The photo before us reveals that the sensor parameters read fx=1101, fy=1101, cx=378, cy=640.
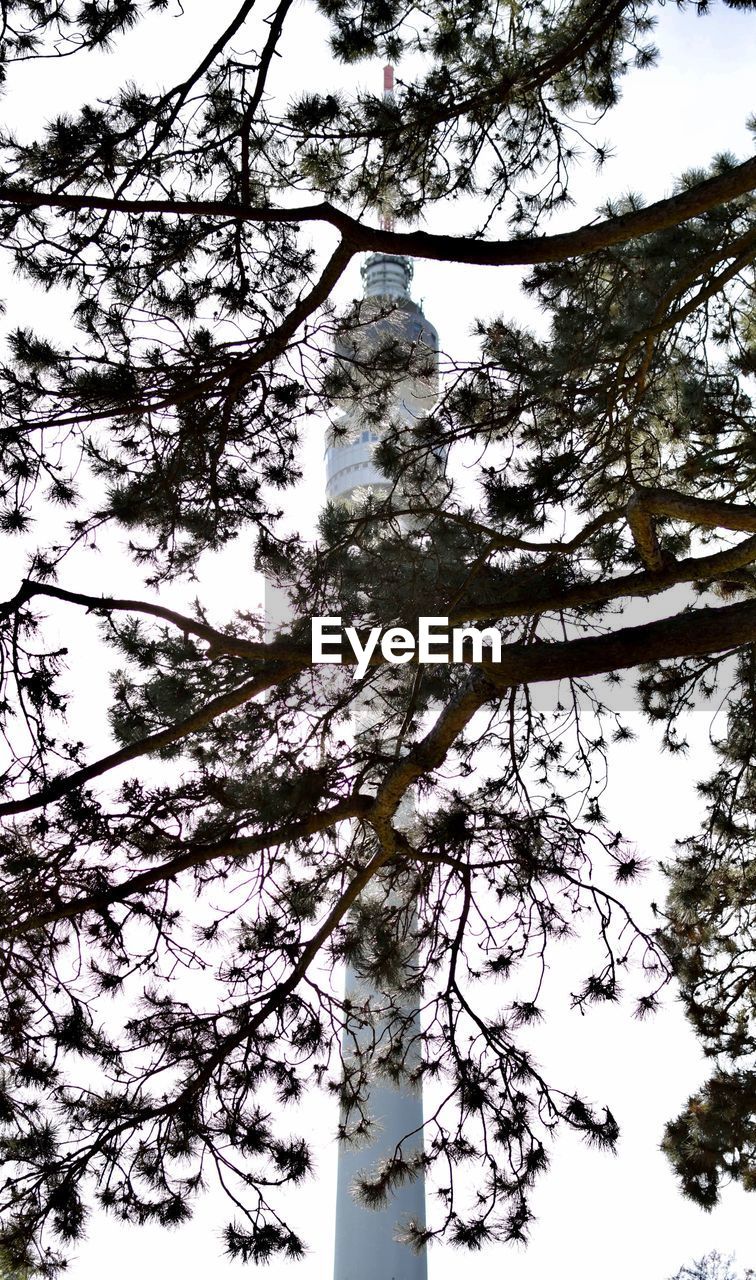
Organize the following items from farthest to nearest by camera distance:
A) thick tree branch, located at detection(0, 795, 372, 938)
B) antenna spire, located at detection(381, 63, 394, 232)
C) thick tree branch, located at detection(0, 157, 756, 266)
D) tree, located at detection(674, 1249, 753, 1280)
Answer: tree, located at detection(674, 1249, 753, 1280), antenna spire, located at detection(381, 63, 394, 232), thick tree branch, located at detection(0, 795, 372, 938), thick tree branch, located at detection(0, 157, 756, 266)

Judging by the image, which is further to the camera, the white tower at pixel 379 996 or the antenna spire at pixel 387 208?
the white tower at pixel 379 996

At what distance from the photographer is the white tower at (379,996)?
125 inches

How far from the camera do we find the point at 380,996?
5602mm

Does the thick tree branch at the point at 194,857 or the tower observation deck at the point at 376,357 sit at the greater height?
the tower observation deck at the point at 376,357

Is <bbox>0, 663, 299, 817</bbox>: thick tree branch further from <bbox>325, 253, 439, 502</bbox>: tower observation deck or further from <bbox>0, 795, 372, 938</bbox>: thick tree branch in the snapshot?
<bbox>325, 253, 439, 502</bbox>: tower observation deck

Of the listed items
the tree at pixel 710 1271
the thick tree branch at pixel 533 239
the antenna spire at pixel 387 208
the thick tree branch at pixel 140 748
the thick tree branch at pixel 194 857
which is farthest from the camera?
the tree at pixel 710 1271

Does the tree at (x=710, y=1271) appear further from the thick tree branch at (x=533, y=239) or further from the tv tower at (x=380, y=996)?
the thick tree branch at (x=533, y=239)

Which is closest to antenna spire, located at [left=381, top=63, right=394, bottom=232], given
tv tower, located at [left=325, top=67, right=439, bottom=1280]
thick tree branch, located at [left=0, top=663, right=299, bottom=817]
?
tv tower, located at [left=325, top=67, right=439, bottom=1280]

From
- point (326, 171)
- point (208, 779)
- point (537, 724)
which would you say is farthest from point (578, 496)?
point (208, 779)

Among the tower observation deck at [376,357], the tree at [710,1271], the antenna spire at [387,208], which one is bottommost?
the tree at [710,1271]

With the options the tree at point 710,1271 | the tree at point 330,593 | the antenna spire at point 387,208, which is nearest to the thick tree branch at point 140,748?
the tree at point 330,593

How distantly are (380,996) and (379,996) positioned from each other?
879 millimetres

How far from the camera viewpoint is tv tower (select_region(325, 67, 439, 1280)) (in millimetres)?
3174

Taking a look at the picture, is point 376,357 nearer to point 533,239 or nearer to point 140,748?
point 533,239
